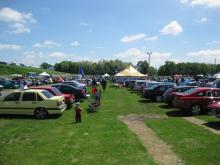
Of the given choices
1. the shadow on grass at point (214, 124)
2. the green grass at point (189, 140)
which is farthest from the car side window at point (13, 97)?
Answer: the shadow on grass at point (214, 124)

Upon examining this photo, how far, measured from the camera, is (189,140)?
11.3m

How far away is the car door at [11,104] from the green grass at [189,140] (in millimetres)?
6612

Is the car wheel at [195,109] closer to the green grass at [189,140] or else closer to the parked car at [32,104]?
the green grass at [189,140]

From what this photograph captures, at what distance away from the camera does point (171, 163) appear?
28.4ft

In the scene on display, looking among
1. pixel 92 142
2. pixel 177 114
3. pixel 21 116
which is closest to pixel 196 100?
pixel 177 114

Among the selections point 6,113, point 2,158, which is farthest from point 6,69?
point 2,158

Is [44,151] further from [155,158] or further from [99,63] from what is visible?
[99,63]

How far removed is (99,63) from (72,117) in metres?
153

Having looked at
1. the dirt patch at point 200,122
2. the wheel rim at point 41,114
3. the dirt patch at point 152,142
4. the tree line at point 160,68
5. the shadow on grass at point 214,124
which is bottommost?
the dirt patch at point 152,142

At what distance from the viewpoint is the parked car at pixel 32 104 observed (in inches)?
656

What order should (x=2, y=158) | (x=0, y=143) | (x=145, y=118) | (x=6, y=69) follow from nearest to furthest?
(x=2, y=158) < (x=0, y=143) < (x=145, y=118) < (x=6, y=69)

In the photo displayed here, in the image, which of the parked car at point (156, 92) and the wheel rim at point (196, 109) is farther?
the parked car at point (156, 92)

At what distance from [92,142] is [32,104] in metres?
6.68

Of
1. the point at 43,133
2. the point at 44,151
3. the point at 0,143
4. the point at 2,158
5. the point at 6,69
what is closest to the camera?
the point at 2,158
